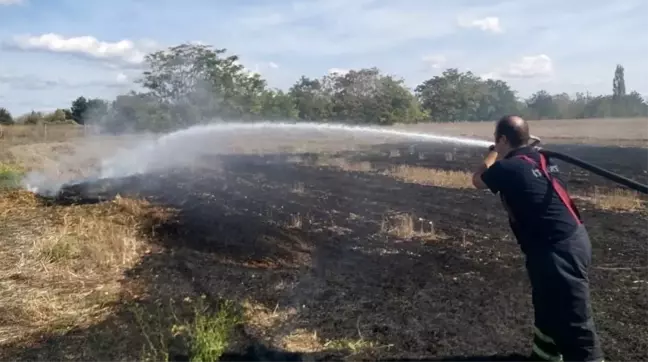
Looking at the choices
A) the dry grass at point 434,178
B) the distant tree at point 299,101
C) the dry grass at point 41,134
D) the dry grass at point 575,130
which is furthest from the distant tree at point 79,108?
the dry grass at point 434,178

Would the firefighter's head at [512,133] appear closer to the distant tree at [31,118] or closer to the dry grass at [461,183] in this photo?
the dry grass at [461,183]

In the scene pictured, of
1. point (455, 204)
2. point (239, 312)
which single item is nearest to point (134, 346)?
point (239, 312)

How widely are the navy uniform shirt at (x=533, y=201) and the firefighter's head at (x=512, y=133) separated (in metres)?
0.19

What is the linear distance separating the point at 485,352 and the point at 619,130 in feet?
155

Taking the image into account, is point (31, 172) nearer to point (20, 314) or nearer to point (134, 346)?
point (20, 314)

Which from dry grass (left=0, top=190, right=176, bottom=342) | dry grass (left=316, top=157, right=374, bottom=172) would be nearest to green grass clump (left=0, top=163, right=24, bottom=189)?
dry grass (left=0, top=190, right=176, bottom=342)

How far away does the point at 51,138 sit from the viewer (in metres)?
34.0

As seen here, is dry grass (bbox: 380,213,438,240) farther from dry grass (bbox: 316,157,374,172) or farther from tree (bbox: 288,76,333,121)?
tree (bbox: 288,76,333,121)

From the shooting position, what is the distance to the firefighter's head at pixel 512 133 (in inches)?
162

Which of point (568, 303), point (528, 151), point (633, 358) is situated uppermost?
point (528, 151)

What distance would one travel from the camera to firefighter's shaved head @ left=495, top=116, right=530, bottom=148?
4117mm

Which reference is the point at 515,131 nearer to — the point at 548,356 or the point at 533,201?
the point at 533,201

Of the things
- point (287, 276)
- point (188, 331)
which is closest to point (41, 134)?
point (287, 276)

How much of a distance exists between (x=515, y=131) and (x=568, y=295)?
43.5 inches
